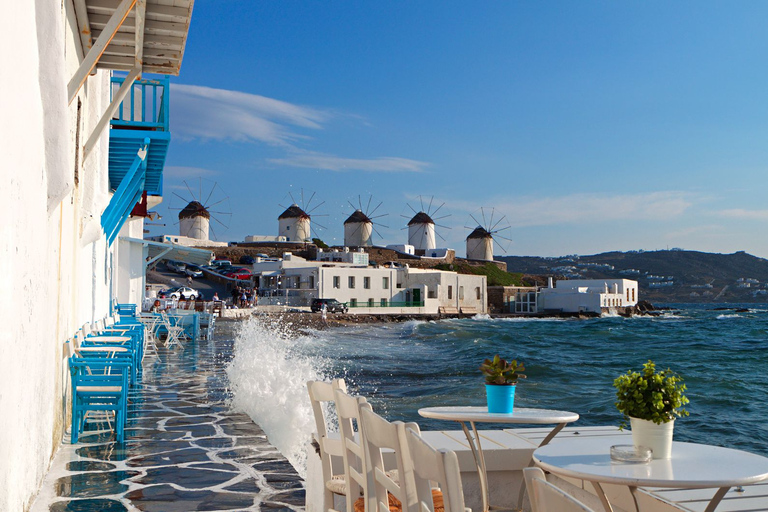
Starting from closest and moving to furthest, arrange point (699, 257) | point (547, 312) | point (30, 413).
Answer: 1. point (30, 413)
2. point (547, 312)
3. point (699, 257)

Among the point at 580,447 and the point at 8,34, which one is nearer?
the point at 580,447

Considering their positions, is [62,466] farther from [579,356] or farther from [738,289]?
[738,289]

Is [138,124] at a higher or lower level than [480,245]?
lower

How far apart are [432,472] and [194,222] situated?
8265 cm

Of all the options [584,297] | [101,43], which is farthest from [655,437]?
[584,297]

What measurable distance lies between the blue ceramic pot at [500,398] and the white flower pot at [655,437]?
3.07 feet

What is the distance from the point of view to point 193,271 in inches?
2233

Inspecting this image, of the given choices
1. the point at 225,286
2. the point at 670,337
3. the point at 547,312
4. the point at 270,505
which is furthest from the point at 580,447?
the point at 547,312

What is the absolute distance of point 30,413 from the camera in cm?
414

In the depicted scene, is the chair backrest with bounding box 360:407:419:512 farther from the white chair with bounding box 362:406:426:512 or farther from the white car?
the white car

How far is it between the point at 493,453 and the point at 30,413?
2.71m

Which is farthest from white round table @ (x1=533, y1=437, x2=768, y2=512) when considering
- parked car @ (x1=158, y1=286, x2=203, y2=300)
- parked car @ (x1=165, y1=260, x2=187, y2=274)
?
parked car @ (x1=165, y1=260, x2=187, y2=274)

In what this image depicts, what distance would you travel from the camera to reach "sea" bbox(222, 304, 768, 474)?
32.4 ft

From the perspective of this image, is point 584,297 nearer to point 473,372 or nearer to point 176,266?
point 176,266
